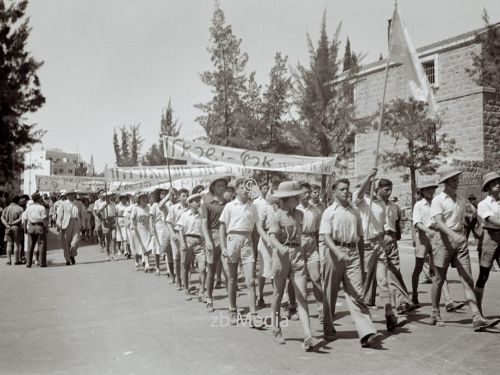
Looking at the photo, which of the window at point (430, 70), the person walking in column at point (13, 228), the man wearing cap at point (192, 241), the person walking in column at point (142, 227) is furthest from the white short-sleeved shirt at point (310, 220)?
the window at point (430, 70)

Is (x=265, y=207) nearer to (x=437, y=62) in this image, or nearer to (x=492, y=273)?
(x=492, y=273)

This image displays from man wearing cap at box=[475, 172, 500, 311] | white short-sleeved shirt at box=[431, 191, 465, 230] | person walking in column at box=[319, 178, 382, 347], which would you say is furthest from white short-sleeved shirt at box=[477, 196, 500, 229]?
person walking in column at box=[319, 178, 382, 347]

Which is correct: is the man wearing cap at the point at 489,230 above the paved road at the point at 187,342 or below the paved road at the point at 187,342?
above

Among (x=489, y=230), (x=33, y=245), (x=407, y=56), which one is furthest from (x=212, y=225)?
(x=33, y=245)

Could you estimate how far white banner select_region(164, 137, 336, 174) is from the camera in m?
12.7

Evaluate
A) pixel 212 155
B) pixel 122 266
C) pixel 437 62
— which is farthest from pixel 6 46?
pixel 437 62

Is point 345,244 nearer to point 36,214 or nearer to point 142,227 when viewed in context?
point 142,227

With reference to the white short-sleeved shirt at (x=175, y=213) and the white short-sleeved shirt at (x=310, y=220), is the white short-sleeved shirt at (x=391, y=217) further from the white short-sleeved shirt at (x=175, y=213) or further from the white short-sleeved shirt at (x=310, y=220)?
the white short-sleeved shirt at (x=175, y=213)

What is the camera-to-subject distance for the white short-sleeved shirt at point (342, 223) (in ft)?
22.3

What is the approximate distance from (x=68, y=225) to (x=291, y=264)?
427 inches

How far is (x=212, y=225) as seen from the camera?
355 inches

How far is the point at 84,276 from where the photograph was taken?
13.3m

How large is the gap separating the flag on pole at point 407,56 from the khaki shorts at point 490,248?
5.75 feet

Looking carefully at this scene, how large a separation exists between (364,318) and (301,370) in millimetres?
1220
